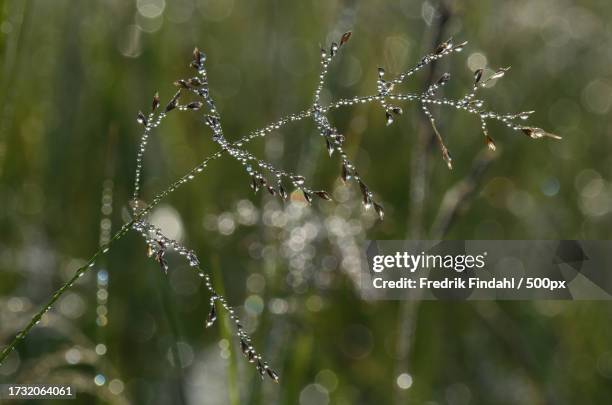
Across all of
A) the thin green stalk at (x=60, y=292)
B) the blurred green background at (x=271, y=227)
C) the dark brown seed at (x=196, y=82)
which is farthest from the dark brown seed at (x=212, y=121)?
the blurred green background at (x=271, y=227)

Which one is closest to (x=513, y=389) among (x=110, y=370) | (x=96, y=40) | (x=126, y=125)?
(x=110, y=370)

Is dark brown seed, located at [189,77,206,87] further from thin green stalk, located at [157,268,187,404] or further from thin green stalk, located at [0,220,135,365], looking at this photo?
thin green stalk, located at [157,268,187,404]

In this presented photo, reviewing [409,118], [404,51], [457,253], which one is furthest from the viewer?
[404,51]

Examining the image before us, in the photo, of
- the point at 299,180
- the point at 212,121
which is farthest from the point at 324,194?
the point at 212,121

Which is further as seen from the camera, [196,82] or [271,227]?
[271,227]

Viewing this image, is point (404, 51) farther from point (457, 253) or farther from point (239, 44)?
point (457, 253)

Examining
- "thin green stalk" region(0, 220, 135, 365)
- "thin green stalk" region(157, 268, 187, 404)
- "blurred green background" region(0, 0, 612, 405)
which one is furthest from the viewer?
"blurred green background" region(0, 0, 612, 405)

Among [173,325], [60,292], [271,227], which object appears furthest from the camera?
[271,227]

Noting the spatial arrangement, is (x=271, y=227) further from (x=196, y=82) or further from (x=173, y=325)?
(x=196, y=82)

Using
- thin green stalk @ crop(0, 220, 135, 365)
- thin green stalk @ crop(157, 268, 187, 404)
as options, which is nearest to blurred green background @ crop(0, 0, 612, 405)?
thin green stalk @ crop(157, 268, 187, 404)
